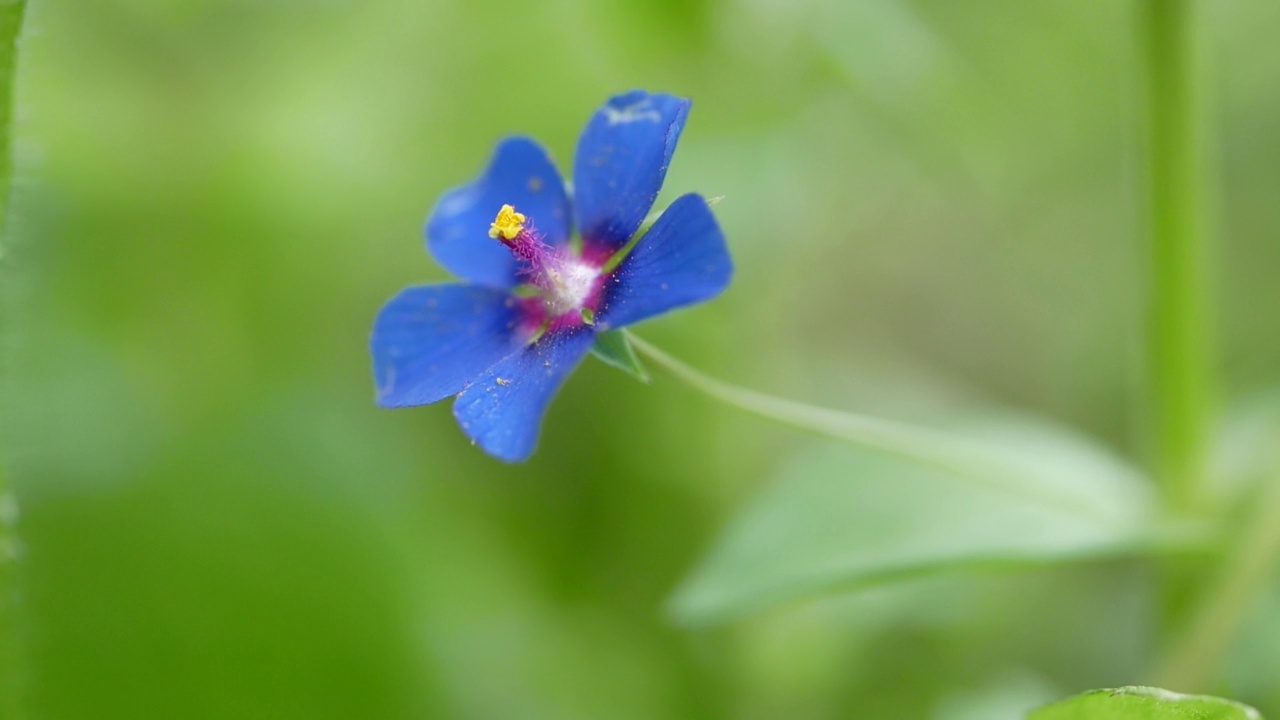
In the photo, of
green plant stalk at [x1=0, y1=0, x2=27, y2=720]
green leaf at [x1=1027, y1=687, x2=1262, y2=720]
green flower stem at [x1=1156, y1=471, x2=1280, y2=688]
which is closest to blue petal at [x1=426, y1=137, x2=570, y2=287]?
green plant stalk at [x1=0, y1=0, x2=27, y2=720]

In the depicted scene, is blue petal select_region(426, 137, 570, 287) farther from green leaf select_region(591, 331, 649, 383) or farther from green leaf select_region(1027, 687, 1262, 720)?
green leaf select_region(1027, 687, 1262, 720)

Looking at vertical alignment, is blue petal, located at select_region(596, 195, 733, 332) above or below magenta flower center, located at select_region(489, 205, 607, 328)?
below

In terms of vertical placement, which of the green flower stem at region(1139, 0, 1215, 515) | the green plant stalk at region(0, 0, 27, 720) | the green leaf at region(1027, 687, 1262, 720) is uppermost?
the green flower stem at region(1139, 0, 1215, 515)

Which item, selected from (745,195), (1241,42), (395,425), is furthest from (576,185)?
(1241,42)

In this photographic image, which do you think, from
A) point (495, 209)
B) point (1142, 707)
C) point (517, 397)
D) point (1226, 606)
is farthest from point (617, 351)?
point (1226, 606)

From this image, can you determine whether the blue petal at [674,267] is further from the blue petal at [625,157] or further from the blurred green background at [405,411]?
the blurred green background at [405,411]

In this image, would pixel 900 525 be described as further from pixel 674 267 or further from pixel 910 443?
pixel 674 267
